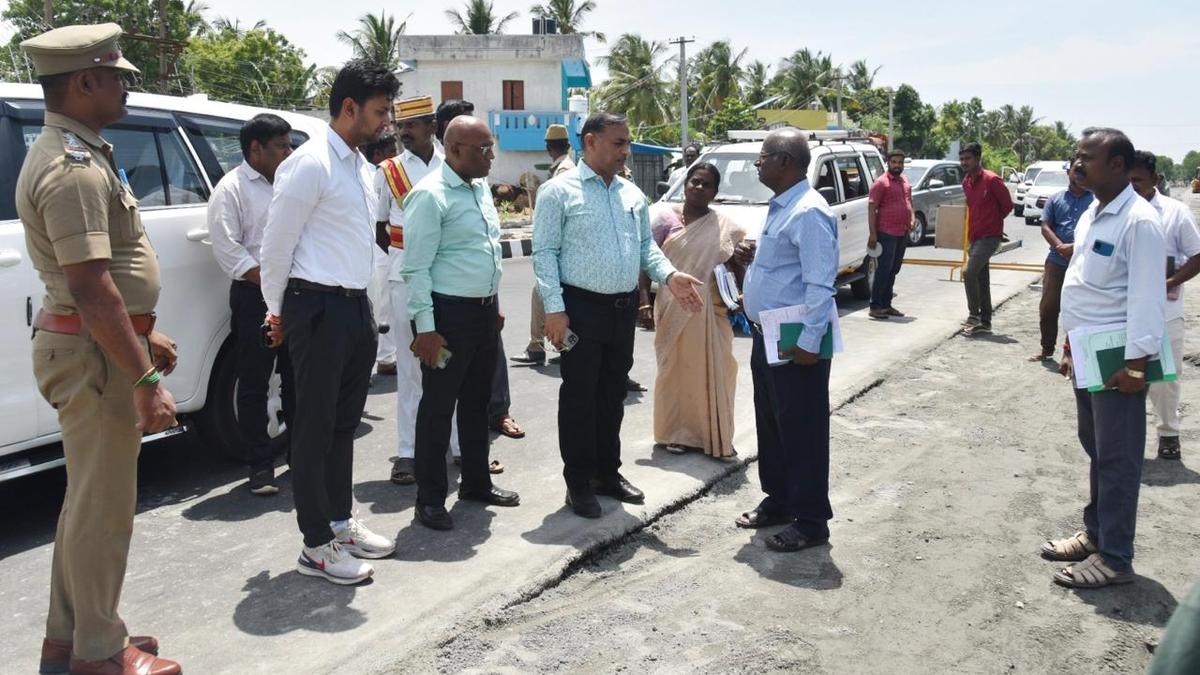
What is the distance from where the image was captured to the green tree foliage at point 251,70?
50.5 metres

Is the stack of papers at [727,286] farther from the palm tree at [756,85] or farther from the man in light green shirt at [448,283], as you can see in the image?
the palm tree at [756,85]

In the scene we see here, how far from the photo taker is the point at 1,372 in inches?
178

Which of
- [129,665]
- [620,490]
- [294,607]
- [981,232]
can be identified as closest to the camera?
[129,665]

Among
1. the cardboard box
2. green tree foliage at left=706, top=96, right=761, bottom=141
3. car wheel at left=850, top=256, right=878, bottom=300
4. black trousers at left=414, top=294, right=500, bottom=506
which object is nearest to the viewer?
black trousers at left=414, top=294, right=500, bottom=506

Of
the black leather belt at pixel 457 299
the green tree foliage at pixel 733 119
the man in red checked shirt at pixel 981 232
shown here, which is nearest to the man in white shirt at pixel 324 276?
the black leather belt at pixel 457 299

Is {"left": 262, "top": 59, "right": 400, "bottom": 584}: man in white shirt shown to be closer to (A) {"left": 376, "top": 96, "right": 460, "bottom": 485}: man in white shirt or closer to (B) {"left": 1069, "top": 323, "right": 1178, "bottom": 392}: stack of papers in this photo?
(A) {"left": 376, "top": 96, "right": 460, "bottom": 485}: man in white shirt

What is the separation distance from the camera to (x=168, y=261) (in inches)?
206

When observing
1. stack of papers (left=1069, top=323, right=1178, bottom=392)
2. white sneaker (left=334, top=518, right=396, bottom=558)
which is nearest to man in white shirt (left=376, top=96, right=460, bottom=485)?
white sneaker (left=334, top=518, right=396, bottom=558)

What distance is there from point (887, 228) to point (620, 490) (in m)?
7.30

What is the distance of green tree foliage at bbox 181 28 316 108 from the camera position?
50500mm

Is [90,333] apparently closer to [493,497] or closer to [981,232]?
[493,497]

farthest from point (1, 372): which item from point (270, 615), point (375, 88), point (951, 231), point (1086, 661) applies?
point (951, 231)

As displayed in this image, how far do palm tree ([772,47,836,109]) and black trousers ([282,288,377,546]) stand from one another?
75.7m

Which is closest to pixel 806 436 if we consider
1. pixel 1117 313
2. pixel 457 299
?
pixel 1117 313
